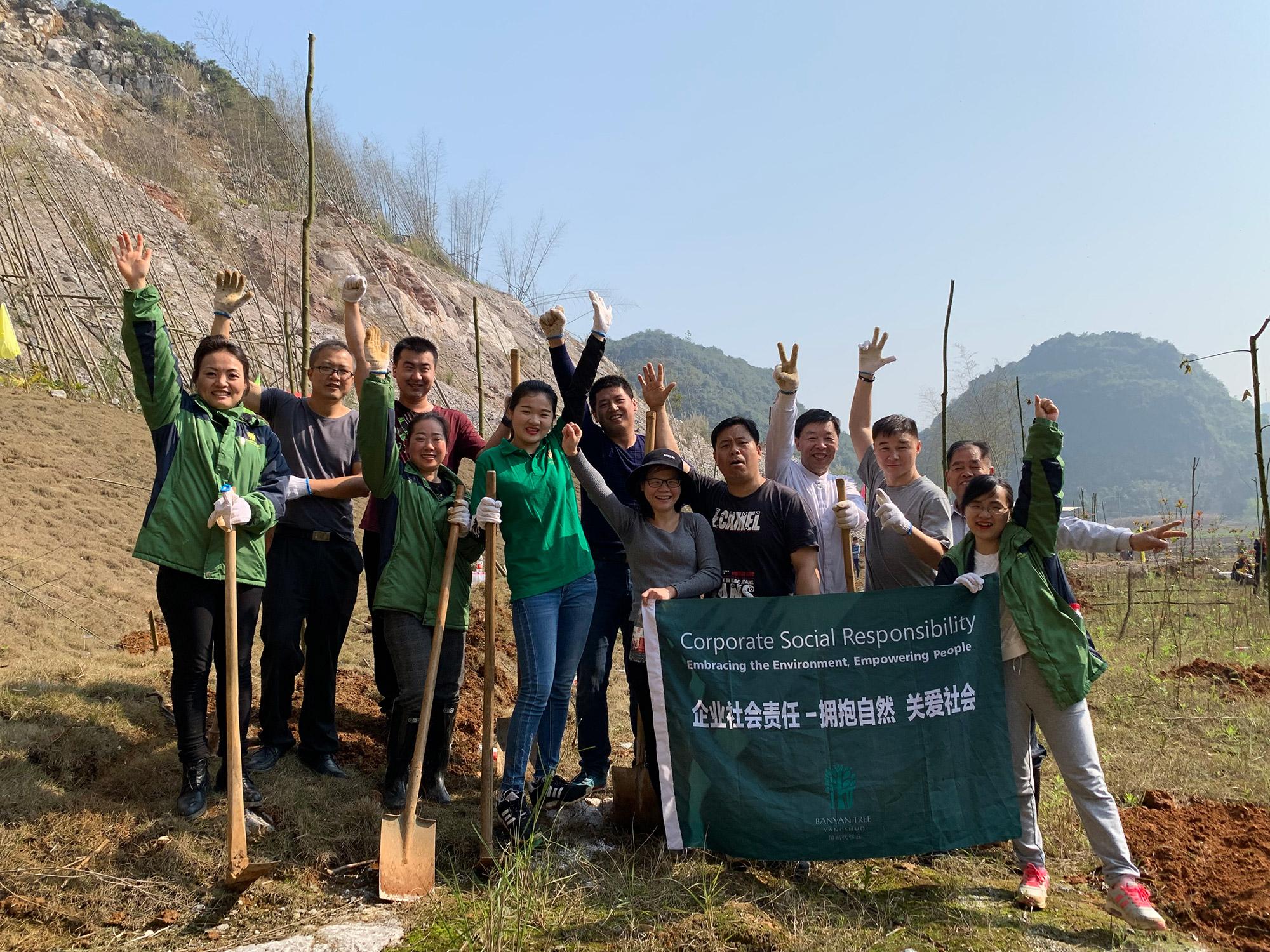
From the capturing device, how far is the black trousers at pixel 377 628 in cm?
396

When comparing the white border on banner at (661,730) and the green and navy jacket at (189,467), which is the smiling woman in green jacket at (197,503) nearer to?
the green and navy jacket at (189,467)

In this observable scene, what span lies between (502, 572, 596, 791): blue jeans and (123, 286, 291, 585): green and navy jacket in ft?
3.54

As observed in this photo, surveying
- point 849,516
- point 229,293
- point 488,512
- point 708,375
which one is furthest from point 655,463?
point 708,375

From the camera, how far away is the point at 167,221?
20.3 m

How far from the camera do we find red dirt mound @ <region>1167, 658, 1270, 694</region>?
685 centimetres

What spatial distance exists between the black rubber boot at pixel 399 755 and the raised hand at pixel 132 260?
2.00m

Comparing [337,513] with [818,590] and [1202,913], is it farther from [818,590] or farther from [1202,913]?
[1202,913]

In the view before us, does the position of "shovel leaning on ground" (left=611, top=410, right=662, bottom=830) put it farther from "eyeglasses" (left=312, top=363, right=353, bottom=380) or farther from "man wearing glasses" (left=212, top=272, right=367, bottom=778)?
"eyeglasses" (left=312, top=363, right=353, bottom=380)

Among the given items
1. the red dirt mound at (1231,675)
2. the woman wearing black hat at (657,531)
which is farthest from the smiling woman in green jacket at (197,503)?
the red dirt mound at (1231,675)

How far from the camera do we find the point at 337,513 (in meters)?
3.94

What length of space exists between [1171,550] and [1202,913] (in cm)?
2460

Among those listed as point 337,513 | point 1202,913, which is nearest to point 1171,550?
point 1202,913

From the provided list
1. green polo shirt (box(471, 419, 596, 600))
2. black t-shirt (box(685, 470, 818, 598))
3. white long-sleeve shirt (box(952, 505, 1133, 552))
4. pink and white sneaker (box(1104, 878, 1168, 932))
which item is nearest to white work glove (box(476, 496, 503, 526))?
green polo shirt (box(471, 419, 596, 600))

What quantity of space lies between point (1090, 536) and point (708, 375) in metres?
98.2
